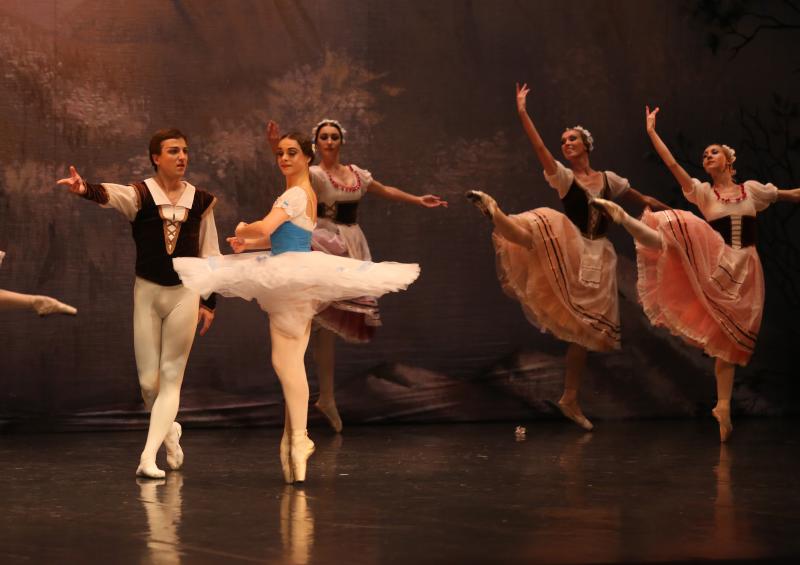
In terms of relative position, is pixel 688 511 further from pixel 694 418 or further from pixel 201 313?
pixel 694 418

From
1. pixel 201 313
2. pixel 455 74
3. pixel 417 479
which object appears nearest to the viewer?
pixel 417 479

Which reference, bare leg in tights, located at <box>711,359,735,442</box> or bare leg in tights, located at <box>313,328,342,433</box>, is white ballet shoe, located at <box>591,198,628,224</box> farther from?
bare leg in tights, located at <box>313,328,342,433</box>

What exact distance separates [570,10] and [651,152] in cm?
101

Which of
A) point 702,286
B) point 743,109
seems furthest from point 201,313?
point 743,109

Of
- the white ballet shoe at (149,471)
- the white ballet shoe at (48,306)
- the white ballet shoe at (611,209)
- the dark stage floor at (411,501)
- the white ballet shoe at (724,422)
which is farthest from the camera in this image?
the white ballet shoe at (724,422)

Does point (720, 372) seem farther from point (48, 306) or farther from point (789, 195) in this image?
point (48, 306)

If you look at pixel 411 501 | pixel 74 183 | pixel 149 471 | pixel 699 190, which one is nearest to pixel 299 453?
pixel 411 501

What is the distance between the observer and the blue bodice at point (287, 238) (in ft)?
15.3

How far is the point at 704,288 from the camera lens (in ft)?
21.1

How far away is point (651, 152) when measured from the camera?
7.80 meters

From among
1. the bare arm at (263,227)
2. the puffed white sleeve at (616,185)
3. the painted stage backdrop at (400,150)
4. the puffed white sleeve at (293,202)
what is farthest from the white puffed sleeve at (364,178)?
the bare arm at (263,227)

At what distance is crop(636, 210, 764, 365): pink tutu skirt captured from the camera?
6406 millimetres

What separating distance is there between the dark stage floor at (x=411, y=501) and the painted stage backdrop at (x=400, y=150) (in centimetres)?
73

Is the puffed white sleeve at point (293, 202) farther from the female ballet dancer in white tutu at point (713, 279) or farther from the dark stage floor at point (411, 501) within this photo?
the female ballet dancer in white tutu at point (713, 279)
